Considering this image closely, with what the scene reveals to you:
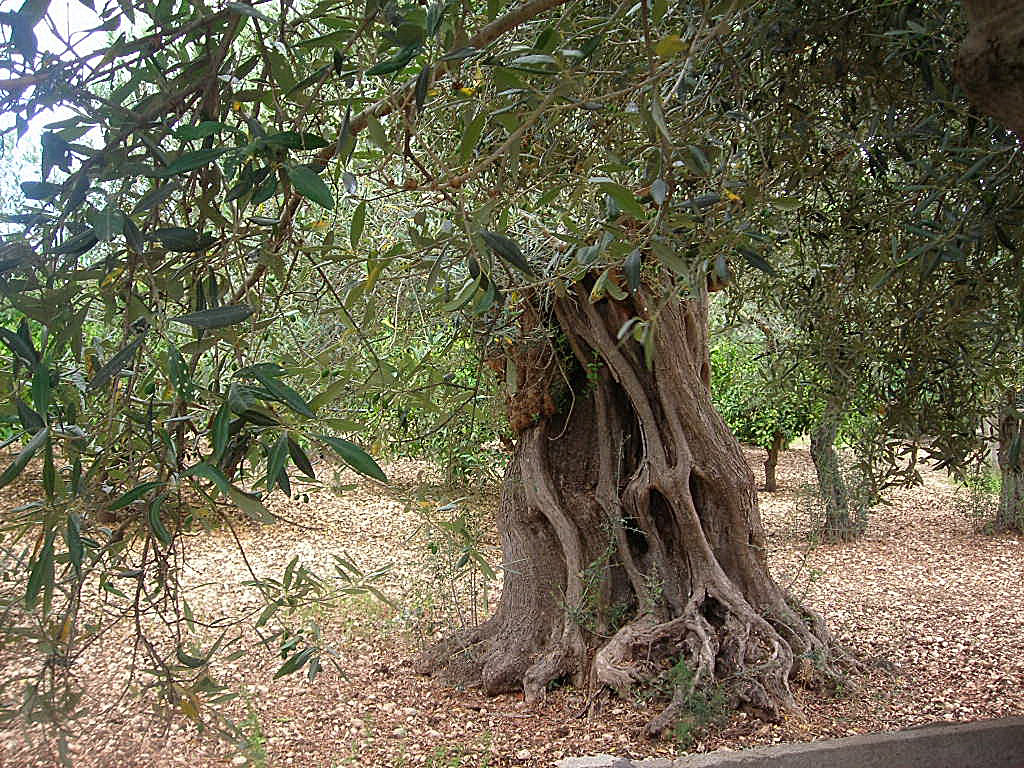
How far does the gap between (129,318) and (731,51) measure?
1.55 metres

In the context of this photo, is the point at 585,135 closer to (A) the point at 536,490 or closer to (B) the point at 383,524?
A: (A) the point at 536,490

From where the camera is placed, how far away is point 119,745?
3.78 m

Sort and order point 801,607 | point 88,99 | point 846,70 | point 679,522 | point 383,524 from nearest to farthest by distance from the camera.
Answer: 1. point 88,99
2. point 846,70
3. point 679,522
4. point 801,607
5. point 383,524

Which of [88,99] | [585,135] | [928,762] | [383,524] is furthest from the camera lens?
[383,524]

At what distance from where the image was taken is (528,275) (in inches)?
44.7

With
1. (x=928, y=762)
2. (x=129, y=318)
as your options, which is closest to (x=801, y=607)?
(x=928, y=762)

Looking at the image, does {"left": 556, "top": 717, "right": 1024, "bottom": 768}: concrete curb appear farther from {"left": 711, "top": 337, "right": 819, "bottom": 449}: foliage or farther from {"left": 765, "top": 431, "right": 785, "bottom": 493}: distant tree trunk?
{"left": 765, "top": 431, "right": 785, "bottom": 493}: distant tree trunk

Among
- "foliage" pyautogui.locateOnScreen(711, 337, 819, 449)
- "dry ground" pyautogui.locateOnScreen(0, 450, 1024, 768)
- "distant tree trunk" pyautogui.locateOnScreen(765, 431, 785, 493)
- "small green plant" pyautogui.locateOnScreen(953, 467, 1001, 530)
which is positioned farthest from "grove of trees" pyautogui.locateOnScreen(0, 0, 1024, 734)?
"distant tree trunk" pyautogui.locateOnScreen(765, 431, 785, 493)

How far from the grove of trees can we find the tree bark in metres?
0.02

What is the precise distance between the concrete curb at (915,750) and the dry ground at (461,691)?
52cm

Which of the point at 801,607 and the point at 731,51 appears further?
the point at 801,607

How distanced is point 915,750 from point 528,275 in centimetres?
286

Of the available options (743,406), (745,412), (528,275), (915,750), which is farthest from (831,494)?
(528,275)

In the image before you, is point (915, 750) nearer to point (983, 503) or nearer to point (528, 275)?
point (528, 275)
